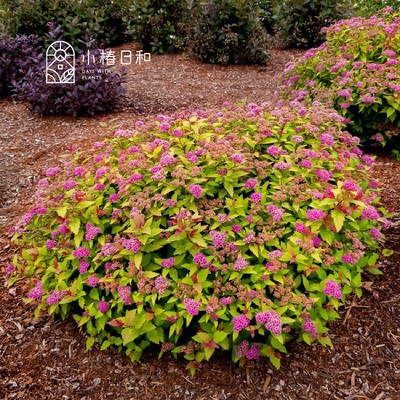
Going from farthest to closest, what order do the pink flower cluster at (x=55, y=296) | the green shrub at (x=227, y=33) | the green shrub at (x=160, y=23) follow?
1. the green shrub at (x=160, y=23)
2. the green shrub at (x=227, y=33)
3. the pink flower cluster at (x=55, y=296)

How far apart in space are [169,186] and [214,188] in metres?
0.30

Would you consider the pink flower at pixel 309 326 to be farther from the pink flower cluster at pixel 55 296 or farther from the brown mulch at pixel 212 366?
the pink flower cluster at pixel 55 296

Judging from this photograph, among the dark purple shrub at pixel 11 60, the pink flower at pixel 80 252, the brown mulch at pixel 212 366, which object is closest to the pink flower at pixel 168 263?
the pink flower at pixel 80 252

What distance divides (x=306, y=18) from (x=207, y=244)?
7.43 m

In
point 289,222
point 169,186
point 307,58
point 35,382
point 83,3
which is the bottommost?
point 35,382

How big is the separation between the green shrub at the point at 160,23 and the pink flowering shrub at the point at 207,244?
6.30 meters

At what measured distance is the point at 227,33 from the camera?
24.3 ft

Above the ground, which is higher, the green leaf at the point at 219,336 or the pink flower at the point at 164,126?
the pink flower at the point at 164,126

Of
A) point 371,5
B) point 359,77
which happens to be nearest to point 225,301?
point 359,77

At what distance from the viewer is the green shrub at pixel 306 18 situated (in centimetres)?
781

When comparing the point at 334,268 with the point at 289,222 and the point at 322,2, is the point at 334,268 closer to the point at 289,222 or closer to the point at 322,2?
the point at 289,222

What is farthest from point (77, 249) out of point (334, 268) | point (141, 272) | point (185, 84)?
point (185, 84)

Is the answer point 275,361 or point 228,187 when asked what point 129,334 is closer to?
point 275,361

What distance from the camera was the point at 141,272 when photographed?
7.00 feet
